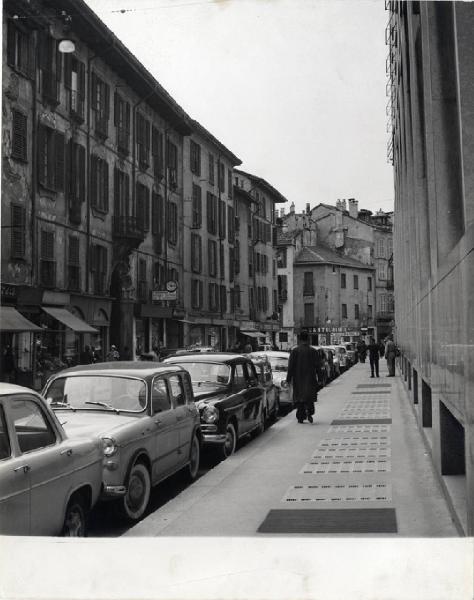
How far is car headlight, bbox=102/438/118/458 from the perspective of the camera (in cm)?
671

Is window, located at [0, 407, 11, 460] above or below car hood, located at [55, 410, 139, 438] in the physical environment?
above

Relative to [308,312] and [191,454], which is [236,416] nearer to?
[191,454]

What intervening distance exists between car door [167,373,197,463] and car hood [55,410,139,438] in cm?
110

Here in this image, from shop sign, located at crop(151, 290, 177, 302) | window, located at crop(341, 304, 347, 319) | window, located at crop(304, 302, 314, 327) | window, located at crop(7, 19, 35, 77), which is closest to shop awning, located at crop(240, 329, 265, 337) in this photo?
window, located at crop(304, 302, 314, 327)

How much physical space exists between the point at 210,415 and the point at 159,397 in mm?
2097

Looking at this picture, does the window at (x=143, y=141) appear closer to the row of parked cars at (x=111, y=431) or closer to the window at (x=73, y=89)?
the window at (x=73, y=89)

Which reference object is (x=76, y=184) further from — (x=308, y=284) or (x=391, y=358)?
(x=308, y=284)

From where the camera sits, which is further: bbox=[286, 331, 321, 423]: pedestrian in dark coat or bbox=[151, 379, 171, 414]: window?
bbox=[286, 331, 321, 423]: pedestrian in dark coat

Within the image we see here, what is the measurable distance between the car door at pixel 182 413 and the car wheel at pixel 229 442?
1290 mm

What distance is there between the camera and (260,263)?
52.4m

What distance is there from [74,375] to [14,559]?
156 inches

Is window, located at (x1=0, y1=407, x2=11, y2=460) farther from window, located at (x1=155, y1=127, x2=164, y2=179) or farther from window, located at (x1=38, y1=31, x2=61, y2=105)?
window, located at (x1=155, y1=127, x2=164, y2=179)

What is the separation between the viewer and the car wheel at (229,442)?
10.3 meters

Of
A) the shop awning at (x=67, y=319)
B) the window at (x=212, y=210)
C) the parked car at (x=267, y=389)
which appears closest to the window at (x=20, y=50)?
the shop awning at (x=67, y=319)
